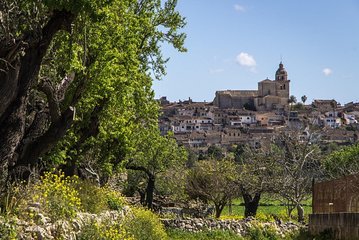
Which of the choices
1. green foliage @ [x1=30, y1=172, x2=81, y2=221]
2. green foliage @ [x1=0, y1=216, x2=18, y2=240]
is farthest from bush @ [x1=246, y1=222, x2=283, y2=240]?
green foliage @ [x1=0, y1=216, x2=18, y2=240]

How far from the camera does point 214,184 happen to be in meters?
45.8

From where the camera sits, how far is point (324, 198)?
20984 mm

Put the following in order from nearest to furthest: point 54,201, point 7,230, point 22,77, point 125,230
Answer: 1. point 7,230
2. point 54,201
3. point 22,77
4. point 125,230

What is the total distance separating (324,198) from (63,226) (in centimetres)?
1107

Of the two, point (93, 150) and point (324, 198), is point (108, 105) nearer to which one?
point (93, 150)

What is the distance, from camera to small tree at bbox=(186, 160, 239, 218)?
44031 millimetres

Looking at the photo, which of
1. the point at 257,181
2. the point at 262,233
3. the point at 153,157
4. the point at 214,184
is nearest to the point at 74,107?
the point at 262,233

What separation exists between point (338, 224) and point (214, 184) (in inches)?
1070

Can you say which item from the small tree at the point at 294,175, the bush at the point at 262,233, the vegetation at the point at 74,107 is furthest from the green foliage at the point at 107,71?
the small tree at the point at 294,175

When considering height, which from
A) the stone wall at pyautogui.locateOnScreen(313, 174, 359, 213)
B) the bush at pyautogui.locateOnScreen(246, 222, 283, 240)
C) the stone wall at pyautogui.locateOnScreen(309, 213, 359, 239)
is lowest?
the bush at pyautogui.locateOnScreen(246, 222, 283, 240)

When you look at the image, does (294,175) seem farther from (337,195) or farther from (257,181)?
(337,195)

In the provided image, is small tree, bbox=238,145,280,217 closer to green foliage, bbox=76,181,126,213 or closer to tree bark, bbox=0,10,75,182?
green foliage, bbox=76,181,126,213

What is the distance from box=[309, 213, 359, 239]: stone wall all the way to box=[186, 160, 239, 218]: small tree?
67.6ft

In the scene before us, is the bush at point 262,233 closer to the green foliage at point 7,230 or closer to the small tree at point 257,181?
the small tree at point 257,181
